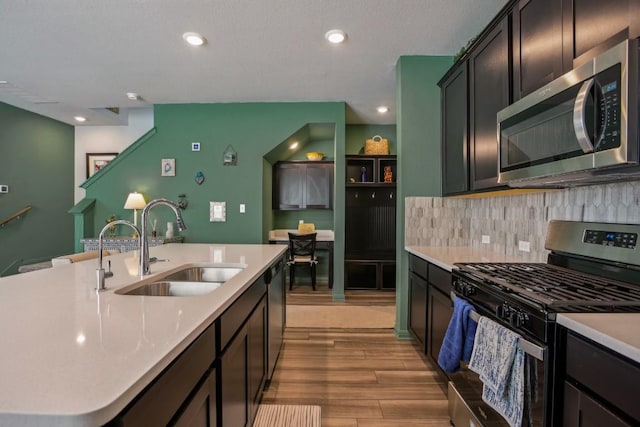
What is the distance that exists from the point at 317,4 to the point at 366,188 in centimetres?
301

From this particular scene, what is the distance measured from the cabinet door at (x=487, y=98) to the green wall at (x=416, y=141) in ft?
2.24

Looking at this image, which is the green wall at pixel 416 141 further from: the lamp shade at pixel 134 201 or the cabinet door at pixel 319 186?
the lamp shade at pixel 134 201

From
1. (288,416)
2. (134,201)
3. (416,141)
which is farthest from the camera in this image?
(134,201)

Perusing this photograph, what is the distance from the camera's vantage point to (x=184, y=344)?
0.76m

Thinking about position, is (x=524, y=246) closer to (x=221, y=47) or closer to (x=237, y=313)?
(x=237, y=313)

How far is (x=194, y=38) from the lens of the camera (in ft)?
8.77

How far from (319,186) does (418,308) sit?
2.95 meters

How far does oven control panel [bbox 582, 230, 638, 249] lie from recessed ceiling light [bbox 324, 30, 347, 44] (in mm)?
2225

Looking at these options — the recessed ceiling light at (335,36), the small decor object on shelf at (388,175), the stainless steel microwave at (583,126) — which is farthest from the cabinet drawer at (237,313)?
the small decor object on shelf at (388,175)

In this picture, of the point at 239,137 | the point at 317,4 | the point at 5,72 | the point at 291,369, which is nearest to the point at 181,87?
the point at 239,137

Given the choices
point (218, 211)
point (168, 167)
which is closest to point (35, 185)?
point (168, 167)

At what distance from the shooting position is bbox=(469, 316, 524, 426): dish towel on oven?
3.61 feet

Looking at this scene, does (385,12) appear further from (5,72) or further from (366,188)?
(5,72)

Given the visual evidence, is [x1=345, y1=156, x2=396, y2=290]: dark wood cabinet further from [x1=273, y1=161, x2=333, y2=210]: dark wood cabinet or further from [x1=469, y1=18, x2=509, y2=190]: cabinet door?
[x1=469, y1=18, x2=509, y2=190]: cabinet door
